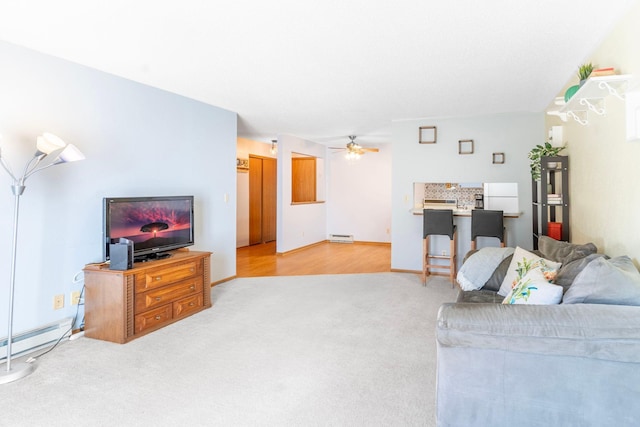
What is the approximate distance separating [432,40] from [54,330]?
3584 mm

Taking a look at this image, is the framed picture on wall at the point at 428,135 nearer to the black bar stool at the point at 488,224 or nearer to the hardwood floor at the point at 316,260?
the black bar stool at the point at 488,224

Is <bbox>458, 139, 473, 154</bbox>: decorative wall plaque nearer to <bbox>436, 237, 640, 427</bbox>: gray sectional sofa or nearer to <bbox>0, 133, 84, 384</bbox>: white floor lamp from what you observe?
<bbox>436, 237, 640, 427</bbox>: gray sectional sofa

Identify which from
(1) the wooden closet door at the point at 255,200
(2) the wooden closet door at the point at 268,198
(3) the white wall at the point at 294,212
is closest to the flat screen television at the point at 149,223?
(3) the white wall at the point at 294,212

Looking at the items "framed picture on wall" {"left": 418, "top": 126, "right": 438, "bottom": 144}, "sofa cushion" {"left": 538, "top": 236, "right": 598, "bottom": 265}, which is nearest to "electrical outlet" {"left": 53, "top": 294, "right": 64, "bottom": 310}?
"sofa cushion" {"left": 538, "top": 236, "right": 598, "bottom": 265}

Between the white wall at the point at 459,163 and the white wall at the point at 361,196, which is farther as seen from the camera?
the white wall at the point at 361,196

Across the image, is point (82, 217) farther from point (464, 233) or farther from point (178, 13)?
point (464, 233)

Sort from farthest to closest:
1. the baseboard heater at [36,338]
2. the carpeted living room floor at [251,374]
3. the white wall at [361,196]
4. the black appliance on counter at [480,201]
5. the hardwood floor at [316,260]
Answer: the white wall at [361,196] → the hardwood floor at [316,260] → the black appliance on counter at [480,201] → the baseboard heater at [36,338] → the carpeted living room floor at [251,374]

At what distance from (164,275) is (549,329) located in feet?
9.50

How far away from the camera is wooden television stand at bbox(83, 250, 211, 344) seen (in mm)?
2916

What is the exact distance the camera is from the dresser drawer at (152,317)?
9.98ft

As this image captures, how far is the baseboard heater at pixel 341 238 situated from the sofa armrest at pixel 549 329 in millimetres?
7056

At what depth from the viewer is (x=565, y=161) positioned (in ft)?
11.4

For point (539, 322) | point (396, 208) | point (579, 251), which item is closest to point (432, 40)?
point (579, 251)

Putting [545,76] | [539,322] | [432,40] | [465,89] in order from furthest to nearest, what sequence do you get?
1. [465,89]
2. [545,76]
3. [432,40]
4. [539,322]
